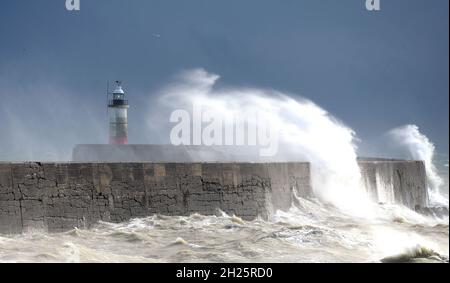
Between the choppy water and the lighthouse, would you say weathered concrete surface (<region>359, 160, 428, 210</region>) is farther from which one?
the lighthouse

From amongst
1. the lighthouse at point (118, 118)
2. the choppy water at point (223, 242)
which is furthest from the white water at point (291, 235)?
the lighthouse at point (118, 118)

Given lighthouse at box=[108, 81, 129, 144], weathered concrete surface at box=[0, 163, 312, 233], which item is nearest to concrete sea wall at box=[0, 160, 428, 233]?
weathered concrete surface at box=[0, 163, 312, 233]

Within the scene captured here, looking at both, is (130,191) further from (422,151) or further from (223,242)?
(422,151)

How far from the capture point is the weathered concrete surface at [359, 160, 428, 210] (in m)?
14.6

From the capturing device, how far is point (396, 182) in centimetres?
1566

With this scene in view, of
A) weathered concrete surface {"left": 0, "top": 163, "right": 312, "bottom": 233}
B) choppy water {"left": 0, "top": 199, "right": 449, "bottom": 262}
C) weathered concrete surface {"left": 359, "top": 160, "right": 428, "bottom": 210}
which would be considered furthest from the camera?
weathered concrete surface {"left": 359, "top": 160, "right": 428, "bottom": 210}

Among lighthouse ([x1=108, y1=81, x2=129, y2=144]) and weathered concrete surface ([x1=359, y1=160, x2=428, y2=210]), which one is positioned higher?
lighthouse ([x1=108, y1=81, x2=129, y2=144])

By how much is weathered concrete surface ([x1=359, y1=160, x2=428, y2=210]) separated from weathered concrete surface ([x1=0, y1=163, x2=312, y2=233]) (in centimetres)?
315

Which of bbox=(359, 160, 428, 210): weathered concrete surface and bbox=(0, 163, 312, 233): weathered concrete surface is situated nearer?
bbox=(0, 163, 312, 233): weathered concrete surface

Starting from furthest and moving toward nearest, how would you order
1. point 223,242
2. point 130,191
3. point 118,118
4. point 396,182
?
point 118,118
point 396,182
point 130,191
point 223,242

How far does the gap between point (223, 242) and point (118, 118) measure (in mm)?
11361

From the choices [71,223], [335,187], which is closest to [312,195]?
[335,187]

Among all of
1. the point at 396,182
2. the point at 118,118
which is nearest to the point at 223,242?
the point at 396,182
